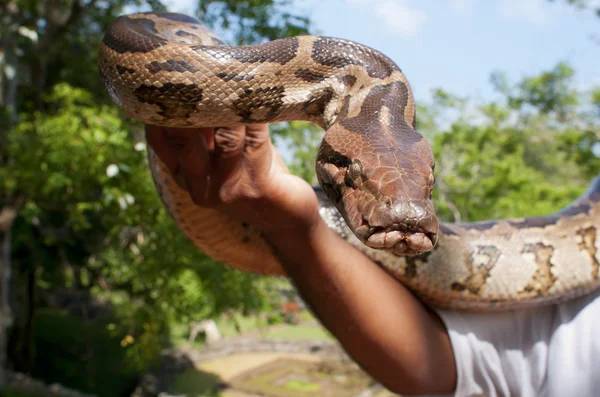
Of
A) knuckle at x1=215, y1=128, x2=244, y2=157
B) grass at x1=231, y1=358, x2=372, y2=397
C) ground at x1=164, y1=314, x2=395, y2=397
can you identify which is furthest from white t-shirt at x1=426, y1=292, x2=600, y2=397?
grass at x1=231, y1=358, x2=372, y2=397

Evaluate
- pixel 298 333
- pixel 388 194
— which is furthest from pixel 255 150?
pixel 298 333

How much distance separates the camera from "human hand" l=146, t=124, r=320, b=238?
1.84m

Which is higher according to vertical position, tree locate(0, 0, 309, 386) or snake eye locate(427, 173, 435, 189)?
snake eye locate(427, 173, 435, 189)

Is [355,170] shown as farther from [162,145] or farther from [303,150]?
[303,150]

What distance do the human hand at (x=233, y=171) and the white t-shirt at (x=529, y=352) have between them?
3.69ft

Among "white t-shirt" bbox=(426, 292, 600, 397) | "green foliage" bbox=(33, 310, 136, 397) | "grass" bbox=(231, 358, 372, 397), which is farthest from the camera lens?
"grass" bbox=(231, 358, 372, 397)

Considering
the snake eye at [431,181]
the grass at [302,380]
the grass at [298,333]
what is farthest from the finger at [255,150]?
the grass at [298,333]

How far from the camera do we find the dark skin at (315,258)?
73.6 inches

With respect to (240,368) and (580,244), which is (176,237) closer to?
(580,244)

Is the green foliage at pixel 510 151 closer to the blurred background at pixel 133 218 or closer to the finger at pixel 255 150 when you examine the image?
the blurred background at pixel 133 218

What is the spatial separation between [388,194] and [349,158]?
210 millimetres

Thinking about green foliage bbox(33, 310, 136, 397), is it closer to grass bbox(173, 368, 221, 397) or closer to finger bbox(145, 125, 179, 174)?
grass bbox(173, 368, 221, 397)

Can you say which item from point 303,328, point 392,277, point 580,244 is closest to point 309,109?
point 392,277

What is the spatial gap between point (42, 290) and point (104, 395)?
508 centimetres
